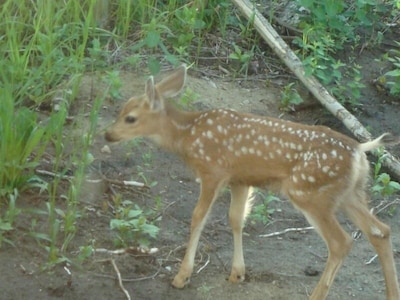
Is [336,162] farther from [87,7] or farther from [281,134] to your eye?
[87,7]

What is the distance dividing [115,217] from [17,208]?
0.65 meters

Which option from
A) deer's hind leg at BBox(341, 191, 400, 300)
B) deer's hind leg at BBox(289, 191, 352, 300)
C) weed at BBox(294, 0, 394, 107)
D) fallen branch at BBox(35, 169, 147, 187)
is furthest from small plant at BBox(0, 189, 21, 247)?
weed at BBox(294, 0, 394, 107)

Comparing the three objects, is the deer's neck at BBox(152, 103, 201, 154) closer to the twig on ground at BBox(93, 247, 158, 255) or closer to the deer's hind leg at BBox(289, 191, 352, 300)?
the twig on ground at BBox(93, 247, 158, 255)

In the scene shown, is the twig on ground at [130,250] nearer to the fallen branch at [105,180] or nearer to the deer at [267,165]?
the deer at [267,165]

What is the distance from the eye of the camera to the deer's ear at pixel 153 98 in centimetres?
702

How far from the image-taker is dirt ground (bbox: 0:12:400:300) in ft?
21.7

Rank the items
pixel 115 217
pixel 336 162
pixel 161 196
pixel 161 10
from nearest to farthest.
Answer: pixel 336 162, pixel 115 217, pixel 161 196, pixel 161 10

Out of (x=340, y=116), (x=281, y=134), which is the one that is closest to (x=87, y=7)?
(x=340, y=116)

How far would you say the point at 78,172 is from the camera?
6988mm

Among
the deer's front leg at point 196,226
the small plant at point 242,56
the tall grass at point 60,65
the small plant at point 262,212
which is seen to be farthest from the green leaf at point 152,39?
the deer's front leg at point 196,226

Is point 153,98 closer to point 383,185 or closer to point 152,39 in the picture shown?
point 152,39

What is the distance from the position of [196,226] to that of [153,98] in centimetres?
89

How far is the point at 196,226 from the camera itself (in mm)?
6805

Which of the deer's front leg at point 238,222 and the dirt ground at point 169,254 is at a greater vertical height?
the deer's front leg at point 238,222
